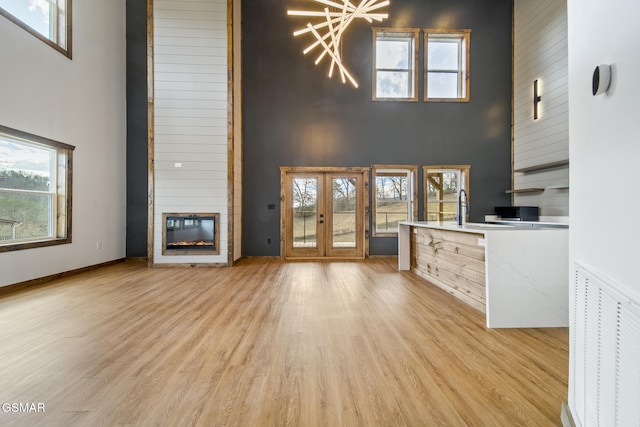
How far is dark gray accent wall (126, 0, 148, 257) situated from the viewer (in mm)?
6453

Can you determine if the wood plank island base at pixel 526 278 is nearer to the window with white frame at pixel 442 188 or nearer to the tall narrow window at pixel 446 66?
the window with white frame at pixel 442 188

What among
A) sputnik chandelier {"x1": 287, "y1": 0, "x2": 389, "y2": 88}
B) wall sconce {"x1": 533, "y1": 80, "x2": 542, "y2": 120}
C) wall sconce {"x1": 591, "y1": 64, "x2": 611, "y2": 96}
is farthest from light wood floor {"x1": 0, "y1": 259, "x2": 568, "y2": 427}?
wall sconce {"x1": 533, "y1": 80, "x2": 542, "y2": 120}

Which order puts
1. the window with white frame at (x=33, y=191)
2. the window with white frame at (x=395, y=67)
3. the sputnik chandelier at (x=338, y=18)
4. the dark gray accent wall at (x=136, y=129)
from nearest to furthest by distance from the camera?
the sputnik chandelier at (x=338, y=18)
the window with white frame at (x=33, y=191)
the dark gray accent wall at (x=136, y=129)
the window with white frame at (x=395, y=67)

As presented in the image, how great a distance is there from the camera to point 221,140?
5824mm

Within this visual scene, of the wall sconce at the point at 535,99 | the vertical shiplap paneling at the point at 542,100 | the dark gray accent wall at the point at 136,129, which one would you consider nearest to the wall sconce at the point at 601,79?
the vertical shiplap paneling at the point at 542,100

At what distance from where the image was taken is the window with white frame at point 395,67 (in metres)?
6.70

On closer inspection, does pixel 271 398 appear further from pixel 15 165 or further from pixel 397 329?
pixel 15 165

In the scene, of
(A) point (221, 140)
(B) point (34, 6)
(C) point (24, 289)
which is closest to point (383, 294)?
(A) point (221, 140)

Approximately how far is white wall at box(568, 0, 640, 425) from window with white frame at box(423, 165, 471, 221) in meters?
5.39

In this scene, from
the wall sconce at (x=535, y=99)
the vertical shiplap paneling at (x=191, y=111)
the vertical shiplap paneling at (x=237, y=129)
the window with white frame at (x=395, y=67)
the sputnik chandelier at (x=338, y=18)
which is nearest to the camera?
the sputnik chandelier at (x=338, y=18)

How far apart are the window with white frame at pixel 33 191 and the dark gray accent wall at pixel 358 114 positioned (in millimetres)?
3133

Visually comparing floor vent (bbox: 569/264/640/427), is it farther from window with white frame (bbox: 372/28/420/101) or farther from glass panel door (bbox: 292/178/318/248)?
window with white frame (bbox: 372/28/420/101)

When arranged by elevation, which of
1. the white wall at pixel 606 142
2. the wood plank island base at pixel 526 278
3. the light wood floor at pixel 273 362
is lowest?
the light wood floor at pixel 273 362

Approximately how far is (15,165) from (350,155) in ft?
18.6
